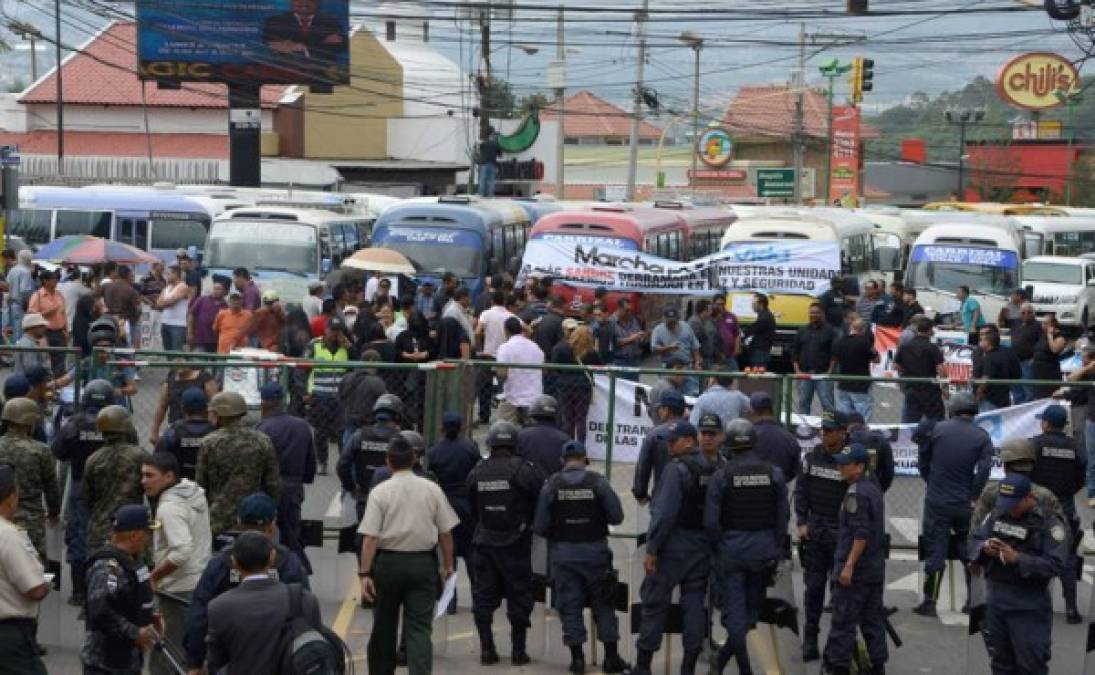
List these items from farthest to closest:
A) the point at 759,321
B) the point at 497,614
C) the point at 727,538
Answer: the point at 759,321 → the point at 497,614 → the point at 727,538

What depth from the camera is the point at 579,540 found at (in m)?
12.1

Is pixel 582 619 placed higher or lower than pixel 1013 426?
lower

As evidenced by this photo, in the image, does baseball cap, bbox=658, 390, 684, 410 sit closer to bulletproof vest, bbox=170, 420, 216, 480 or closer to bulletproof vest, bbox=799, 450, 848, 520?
bulletproof vest, bbox=799, 450, 848, 520

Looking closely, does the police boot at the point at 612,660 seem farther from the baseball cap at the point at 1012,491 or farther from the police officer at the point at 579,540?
the baseball cap at the point at 1012,491

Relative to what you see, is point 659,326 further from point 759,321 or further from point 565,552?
point 565,552

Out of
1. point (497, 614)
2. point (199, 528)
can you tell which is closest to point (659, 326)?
point (497, 614)

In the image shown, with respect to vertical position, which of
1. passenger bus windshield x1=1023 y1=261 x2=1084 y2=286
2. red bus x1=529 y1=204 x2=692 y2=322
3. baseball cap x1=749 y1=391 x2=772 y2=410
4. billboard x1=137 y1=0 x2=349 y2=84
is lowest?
baseball cap x1=749 y1=391 x2=772 y2=410

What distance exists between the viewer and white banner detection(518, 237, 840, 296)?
2544 cm

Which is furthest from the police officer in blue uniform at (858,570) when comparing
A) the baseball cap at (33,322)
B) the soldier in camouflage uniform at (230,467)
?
the baseball cap at (33,322)

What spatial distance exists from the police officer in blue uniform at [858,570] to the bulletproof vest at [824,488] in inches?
20.5

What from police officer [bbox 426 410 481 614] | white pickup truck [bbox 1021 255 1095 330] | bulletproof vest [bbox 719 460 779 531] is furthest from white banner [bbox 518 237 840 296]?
bulletproof vest [bbox 719 460 779 531]

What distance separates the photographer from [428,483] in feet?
36.7

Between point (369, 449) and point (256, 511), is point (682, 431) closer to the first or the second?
point (369, 449)

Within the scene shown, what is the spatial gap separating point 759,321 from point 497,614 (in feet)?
37.9
